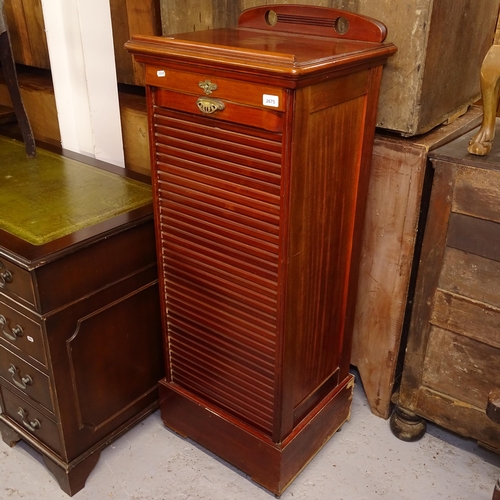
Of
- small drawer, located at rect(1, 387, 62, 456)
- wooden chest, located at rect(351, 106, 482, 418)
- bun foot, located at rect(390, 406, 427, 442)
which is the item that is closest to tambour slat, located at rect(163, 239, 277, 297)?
wooden chest, located at rect(351, 106, 482, 418)

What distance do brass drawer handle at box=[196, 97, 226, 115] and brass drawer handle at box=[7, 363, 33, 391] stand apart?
1056 mm

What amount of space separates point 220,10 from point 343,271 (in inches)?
39.8

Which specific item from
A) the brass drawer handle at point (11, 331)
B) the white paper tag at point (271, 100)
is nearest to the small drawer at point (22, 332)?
the brass drawer handle at point (11, 331)

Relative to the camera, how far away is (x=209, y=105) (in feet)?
4.89

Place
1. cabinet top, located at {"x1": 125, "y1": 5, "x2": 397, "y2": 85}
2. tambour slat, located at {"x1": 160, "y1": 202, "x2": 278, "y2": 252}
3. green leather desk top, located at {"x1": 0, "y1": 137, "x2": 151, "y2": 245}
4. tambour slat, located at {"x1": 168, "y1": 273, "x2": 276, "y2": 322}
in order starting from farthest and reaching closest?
green leather desk top, located at {"x1": 0, "y1": 137, "x2": 151, "y2": 245} < tambour slat, located at {"x1": 168, "y1": 273, "x2": 276, "y2": 322} < tambour slat, located at {"x1": 160, "y1": 202, "x2": 278, "y2": 252} < cabinet top, located at {"x1": 125, "y1": 5, "x2": 397, "y2": 85}

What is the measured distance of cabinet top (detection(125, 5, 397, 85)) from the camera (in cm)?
135

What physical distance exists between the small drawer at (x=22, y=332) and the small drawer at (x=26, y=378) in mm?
59

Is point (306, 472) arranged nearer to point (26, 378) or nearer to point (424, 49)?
point (26, 378)

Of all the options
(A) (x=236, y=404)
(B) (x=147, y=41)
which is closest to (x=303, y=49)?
(B) (x=147, y=41)

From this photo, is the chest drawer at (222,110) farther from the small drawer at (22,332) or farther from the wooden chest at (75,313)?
the small drawer at (22,332)

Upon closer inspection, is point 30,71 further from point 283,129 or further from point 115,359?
point 283,129

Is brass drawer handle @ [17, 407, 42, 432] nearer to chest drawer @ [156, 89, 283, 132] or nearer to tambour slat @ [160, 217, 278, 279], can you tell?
tambour slat @ [160, 217, 278, 279]

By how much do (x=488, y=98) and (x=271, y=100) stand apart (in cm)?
71

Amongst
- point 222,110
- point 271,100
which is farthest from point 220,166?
point 271,100
